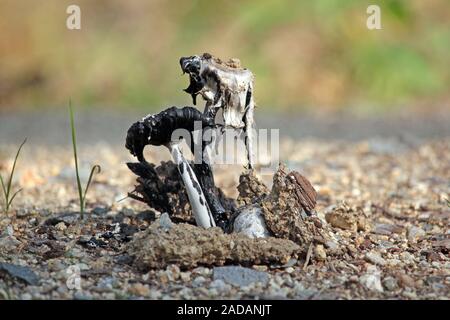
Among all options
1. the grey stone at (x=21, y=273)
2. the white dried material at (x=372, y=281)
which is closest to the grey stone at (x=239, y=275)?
the white dried material at (x=372, y=281)

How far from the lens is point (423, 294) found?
2709 mm

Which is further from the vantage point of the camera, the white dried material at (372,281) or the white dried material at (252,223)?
the white dried material at (252,223)

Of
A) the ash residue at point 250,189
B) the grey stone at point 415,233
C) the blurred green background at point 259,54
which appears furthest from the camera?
the blurred green background at point 259,54

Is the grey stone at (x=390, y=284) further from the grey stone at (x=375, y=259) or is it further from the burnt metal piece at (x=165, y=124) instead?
the burnt metal piece at (x=165, y=124)

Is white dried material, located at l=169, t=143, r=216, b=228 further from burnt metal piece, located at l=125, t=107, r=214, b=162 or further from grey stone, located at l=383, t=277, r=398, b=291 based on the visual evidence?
grey stone, located at l=383, t=277, r=398, b=291

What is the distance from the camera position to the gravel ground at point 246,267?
2691 mm

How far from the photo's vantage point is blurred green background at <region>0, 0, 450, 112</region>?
30.9 feet

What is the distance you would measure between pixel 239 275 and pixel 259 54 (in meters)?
7.02

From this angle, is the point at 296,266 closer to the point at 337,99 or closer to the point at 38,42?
the point at 337,99

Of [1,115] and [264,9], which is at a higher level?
[264,9]

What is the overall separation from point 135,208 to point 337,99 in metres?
5.99

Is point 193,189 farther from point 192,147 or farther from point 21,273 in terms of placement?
point 21,273

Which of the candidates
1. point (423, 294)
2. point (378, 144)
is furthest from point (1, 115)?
point (423, 294)

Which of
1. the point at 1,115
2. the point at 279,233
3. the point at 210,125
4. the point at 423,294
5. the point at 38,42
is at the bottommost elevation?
the point at 423,294
